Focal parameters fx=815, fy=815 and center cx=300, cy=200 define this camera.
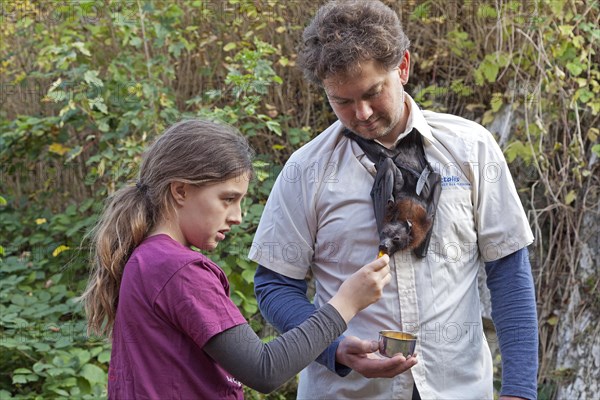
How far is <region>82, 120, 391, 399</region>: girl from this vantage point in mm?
1899

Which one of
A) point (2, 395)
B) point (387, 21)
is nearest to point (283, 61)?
point (2, 395)

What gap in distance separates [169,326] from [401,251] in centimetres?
75

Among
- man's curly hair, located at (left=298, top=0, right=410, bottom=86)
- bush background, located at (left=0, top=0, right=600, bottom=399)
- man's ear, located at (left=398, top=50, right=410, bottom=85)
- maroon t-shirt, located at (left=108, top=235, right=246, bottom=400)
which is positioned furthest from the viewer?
bush background, located at (left=0, top=0, right=600, bottom=399)

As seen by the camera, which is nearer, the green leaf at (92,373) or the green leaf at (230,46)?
the green leaf at (92,373)

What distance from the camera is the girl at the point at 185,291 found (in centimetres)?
190

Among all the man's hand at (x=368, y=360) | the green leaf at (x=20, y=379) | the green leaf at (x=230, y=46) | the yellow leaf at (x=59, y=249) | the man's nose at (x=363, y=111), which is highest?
the man's nose at (x=363, y=111)

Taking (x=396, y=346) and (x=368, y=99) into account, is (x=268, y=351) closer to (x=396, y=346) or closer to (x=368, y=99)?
(x=396, y=346)

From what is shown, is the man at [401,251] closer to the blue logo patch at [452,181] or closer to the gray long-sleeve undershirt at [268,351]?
the blue logo patch at [452,181]

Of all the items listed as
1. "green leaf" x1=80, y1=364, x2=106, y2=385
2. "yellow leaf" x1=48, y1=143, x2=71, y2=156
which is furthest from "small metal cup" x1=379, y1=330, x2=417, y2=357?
"yellow leaf" x1=48, y1=143, x2=71, y2=156

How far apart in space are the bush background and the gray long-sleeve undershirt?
243 centimetres

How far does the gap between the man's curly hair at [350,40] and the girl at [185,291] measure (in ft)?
1.22

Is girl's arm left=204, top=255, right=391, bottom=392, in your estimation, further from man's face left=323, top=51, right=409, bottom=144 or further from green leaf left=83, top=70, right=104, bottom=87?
green leaf left=83, top=70, right=104, bottom=87

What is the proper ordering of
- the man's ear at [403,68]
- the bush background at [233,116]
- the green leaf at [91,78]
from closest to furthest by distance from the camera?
1. the man's ear at [403,68]
2. the bush background at [233,116]
3. the green leaf at [91,78]

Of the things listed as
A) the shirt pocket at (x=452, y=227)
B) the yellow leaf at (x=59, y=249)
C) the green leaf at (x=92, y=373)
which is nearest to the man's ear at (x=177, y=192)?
the shirt pocket at (x=452, y=227)
